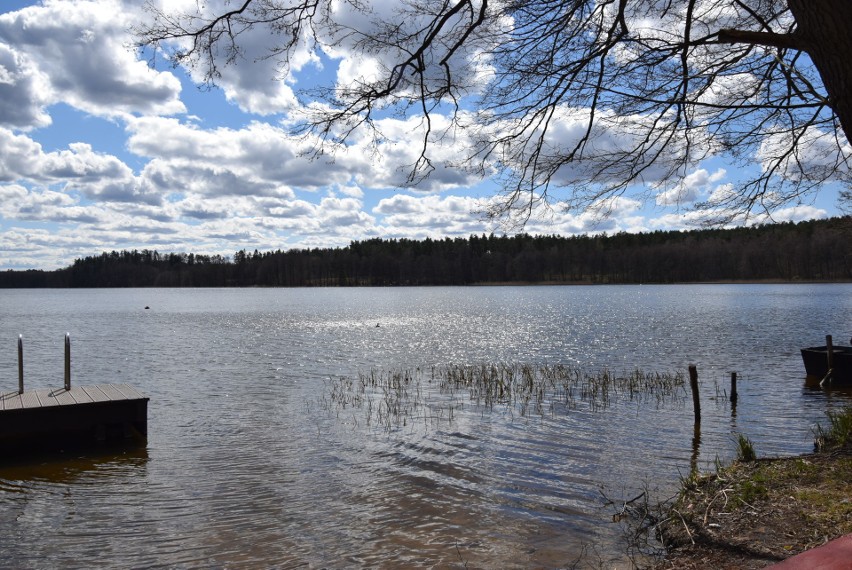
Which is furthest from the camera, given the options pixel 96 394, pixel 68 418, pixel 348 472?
pixel 96 394

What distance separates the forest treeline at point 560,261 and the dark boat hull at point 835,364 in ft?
366

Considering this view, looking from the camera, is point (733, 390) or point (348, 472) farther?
point (733, 390)

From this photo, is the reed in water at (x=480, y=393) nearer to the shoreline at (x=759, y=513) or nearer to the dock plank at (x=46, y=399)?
the dock plank at (x=46, y=399)

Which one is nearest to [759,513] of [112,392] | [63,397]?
[112,392]

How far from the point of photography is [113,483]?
10.5 m

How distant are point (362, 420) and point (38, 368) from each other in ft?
54.3

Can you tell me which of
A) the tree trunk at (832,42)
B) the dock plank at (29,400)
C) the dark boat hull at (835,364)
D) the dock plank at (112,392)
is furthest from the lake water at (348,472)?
the tree trunk at (832,42)

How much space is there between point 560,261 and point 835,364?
147 m

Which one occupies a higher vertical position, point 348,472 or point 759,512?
point 759,512

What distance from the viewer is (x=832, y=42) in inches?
161

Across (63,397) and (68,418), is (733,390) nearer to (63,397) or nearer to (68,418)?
(68,418)

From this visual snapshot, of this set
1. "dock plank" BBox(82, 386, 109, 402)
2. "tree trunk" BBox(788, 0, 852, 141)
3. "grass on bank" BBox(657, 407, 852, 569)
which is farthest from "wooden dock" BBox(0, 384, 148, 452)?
"tree trunk" BBox(788, 0, 852, 141)

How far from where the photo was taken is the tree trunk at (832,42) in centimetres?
402

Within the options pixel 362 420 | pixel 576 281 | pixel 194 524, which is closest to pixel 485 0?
pixel 194 524
